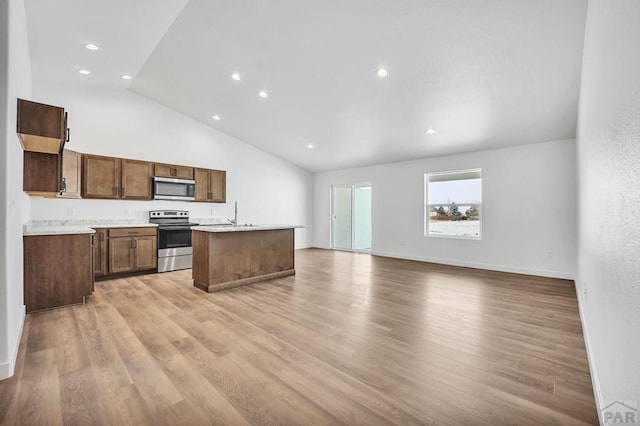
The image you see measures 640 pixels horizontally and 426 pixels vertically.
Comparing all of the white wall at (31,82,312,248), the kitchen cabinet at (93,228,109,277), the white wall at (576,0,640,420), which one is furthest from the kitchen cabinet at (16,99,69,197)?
the white wall at (576,0,640,420)

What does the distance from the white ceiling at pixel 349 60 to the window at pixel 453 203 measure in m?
0.71

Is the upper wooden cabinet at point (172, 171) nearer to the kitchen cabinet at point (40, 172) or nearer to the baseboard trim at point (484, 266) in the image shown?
the kitchen cabinet at point (40, 172)

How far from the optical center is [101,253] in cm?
464

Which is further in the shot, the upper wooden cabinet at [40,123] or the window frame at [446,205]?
the window frame at [446,205]

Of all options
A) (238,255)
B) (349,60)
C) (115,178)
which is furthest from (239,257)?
(349,60)

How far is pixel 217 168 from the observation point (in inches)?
264

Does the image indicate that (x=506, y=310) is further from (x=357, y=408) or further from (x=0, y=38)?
(x=0, y=38)

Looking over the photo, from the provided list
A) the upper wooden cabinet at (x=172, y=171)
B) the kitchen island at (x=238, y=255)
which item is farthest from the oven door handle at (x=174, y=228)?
the kitchen island at (x=238, y=255)

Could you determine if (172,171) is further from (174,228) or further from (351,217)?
(351,217)

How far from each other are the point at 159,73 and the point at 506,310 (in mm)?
5987

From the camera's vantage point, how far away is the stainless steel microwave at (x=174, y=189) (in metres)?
5.55

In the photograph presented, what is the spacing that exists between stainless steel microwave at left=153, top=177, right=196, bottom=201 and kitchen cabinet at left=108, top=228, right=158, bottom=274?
0.80 metres

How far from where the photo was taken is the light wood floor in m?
1.62

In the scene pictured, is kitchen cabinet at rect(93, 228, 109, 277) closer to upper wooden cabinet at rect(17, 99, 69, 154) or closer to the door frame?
upper wooden cabinet at rect(17, 99, 69, 154)
